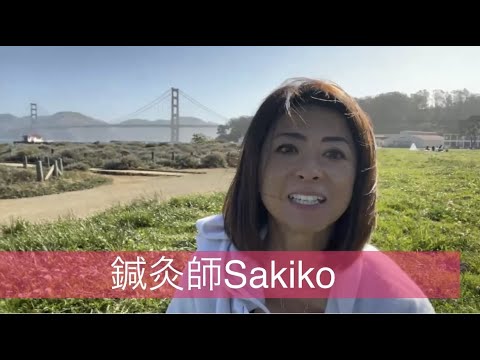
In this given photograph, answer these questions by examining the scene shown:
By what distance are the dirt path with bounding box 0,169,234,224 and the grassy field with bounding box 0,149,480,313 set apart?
0.17ft

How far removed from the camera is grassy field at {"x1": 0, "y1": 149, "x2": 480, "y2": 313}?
1877 millimetres

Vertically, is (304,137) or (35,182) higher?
(304,137)

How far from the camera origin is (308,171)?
1.27 metres

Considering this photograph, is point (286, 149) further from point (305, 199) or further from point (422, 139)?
point (422, 139)

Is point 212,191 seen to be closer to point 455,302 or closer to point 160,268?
point 160,268

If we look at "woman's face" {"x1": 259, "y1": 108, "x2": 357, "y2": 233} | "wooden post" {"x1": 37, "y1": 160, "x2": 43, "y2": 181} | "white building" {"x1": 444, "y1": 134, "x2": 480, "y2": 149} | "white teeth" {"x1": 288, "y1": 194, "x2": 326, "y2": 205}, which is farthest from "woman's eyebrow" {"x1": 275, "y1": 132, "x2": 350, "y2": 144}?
"wooden post" {"x1": 37, "y1": 160, "x2": 43, "y2": 181}

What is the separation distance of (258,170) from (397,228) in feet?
3.53

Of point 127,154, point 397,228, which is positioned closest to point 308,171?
point 397,228

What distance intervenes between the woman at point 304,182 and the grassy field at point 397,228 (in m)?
0.58

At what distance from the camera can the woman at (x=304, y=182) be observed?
116 centimetres

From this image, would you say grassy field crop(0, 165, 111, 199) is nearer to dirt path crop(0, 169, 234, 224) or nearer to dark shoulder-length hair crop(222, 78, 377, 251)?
dirt path crop(0, 169, 234, 224)

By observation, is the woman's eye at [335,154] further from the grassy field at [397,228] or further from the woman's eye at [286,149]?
the grassy field at [397,228]

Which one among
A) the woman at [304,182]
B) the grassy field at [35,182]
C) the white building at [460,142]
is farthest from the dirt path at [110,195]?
the white building at [460,142]
